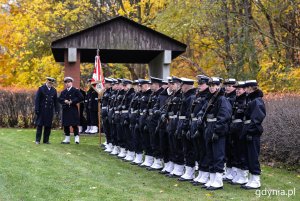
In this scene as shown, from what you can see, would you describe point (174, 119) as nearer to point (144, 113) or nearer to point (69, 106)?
point (144, 113)

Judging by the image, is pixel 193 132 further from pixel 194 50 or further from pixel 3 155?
pixel 194 50

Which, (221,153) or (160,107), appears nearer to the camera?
(221,153)

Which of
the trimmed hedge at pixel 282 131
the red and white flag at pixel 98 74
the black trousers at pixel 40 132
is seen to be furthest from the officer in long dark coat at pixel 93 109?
the trimmed hedge at pixel 282 131

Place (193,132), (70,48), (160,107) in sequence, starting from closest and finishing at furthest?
(193,132) < (160,107) < (70,48)

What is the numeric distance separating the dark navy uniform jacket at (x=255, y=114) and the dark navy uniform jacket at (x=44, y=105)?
8.38m

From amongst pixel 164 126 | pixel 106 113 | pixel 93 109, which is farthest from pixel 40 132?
pixel 164 126

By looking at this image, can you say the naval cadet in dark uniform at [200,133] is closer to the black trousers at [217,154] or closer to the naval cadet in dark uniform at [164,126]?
the black trousers at [217,154]

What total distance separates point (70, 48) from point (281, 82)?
8672 mm

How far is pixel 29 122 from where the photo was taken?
25141 millimetres

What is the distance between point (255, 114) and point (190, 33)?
1846 cm

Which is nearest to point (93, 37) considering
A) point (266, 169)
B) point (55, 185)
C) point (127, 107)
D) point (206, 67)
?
point (127, 107)

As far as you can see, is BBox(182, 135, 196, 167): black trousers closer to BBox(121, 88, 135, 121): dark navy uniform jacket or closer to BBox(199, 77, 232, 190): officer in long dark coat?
BBox(199, 77, 232, 190): officer in long dark coat

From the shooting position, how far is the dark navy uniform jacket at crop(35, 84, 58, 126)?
1822cm

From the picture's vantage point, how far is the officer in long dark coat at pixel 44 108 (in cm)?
1822
